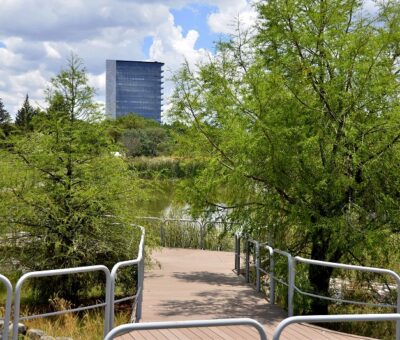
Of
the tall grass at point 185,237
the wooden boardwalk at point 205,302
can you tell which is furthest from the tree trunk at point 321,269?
the tall grass at point 185,237

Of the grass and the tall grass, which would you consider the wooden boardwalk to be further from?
the tall grass

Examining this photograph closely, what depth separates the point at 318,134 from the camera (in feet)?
32.0

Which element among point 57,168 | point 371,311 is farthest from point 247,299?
point 57,168

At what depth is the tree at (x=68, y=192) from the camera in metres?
11.1

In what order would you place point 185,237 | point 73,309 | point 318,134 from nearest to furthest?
point 73,309
point 318,134
point 185,237

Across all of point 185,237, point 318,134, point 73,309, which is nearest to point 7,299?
point 73,309

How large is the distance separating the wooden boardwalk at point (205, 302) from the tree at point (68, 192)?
1470mm

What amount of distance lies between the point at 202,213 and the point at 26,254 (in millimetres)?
3565

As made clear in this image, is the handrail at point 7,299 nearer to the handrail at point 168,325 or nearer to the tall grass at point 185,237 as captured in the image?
the handrail at point 168,325

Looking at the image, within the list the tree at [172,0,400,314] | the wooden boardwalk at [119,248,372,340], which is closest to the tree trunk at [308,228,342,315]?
the tree at [172,0,400,314]

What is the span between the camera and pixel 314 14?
10.3m

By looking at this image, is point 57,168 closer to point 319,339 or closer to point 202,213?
point 202,213

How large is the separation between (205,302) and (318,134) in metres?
3.39

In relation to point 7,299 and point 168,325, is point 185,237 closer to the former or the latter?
point 7,299
